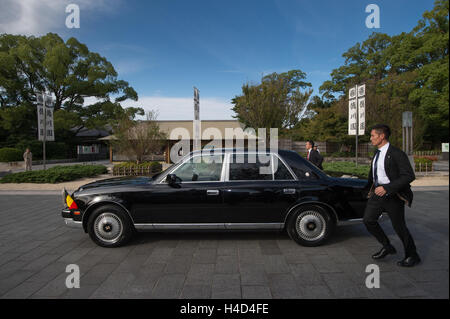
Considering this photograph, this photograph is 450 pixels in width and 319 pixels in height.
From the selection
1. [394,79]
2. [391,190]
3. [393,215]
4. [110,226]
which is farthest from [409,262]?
[394,79]

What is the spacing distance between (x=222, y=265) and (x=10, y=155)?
31694mm

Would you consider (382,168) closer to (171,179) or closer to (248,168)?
(248,168)

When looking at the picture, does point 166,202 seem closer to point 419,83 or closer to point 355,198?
point 355,198

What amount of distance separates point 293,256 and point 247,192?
1165mm

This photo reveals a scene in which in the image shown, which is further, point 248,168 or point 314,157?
point 314,157

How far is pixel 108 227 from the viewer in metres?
4.28

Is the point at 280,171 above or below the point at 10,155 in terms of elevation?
below

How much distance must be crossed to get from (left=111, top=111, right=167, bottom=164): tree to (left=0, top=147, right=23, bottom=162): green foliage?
17.1m

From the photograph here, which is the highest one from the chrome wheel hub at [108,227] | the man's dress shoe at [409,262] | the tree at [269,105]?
the tree at [269,105]

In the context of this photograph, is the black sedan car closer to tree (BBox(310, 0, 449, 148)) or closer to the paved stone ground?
the paved stone ground

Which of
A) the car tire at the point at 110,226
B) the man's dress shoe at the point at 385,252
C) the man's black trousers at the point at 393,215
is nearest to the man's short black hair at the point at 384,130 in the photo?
the man's black trousers at the point at 393,215

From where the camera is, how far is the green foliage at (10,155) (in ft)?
85.4

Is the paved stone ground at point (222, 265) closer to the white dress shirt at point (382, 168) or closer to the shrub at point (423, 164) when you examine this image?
the white dress shirt at point (382, 168)

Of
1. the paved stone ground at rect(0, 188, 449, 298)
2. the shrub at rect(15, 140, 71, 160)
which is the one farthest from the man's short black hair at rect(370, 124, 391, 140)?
the shrub at rect(15, 140, 71, 160)
